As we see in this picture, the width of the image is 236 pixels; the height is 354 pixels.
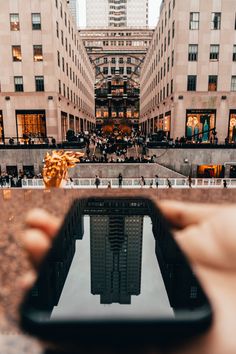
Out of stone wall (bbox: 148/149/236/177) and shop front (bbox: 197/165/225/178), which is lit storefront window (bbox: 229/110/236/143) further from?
shop front (bbox: 197/165/225/178)

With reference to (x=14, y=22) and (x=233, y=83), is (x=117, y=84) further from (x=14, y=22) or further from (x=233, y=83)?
(x=233, y=83)

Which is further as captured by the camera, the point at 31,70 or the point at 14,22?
the point at 31,70

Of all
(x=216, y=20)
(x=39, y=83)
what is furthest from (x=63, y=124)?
(x=216, y=20)

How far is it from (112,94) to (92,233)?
3271 inches

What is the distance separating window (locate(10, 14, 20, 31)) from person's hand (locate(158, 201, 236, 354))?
29.7m

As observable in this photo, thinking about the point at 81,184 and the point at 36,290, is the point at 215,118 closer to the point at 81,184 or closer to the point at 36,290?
the point at 81,184

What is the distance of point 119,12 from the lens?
14650 cm

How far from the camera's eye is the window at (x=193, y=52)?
30666 millimetres

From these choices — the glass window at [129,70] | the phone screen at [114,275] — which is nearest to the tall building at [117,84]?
the glass window at [129,70]

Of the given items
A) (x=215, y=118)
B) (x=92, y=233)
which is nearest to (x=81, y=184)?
(x=92, y=233)

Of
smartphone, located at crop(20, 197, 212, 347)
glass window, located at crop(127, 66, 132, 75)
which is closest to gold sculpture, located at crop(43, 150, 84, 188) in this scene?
smartphone, located at crop(20, 197, 212, 347)

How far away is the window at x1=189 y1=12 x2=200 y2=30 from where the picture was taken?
29.9 meters

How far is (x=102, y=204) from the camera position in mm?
14914

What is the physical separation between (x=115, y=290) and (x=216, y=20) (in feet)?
113
